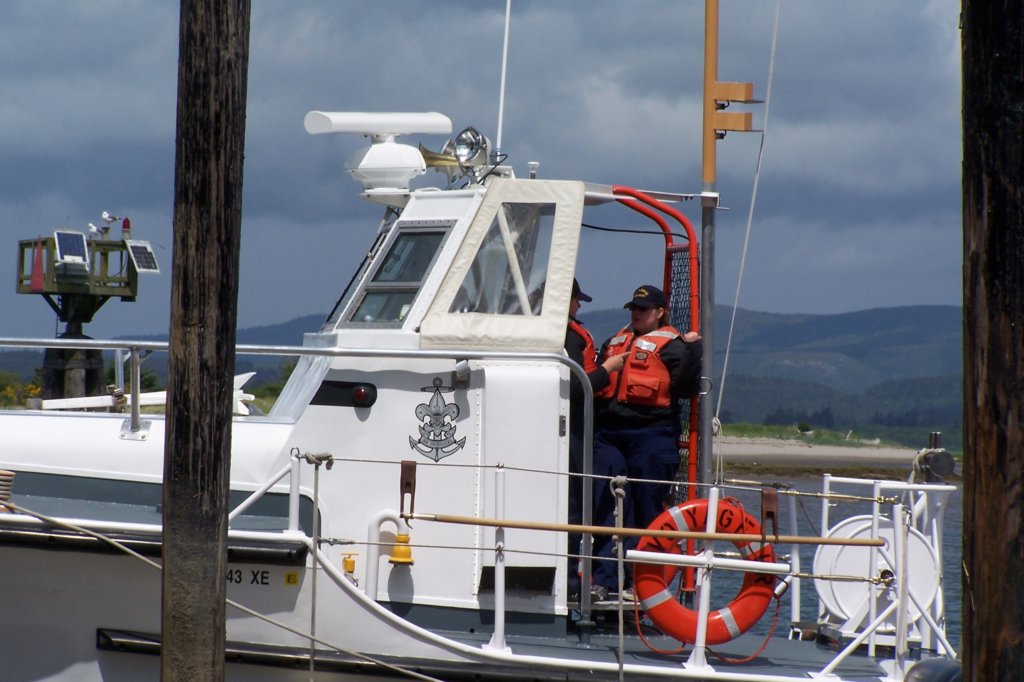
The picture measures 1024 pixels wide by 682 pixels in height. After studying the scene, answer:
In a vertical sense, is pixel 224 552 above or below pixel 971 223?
below

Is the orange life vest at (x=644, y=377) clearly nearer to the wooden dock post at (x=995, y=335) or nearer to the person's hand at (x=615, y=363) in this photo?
the person's hand at (x=615, y=363)

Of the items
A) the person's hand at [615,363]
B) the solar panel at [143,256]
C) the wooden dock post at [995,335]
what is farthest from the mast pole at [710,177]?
the solar panel at [143,256]

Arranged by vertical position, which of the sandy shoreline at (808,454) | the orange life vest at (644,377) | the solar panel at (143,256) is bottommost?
the sandy shoreline at (808,454)

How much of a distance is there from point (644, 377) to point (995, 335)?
2.66 metres

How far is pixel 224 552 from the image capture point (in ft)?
14.5

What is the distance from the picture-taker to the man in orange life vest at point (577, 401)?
19.7ft

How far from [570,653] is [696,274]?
85.1 inches

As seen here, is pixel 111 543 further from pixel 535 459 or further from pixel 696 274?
pixel 696 274

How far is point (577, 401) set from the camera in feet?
19.8

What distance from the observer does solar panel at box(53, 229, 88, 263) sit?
22547 mm

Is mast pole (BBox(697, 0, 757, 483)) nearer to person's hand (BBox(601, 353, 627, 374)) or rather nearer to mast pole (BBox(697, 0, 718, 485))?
mast pole (BBox(697, 0, 718, 485))

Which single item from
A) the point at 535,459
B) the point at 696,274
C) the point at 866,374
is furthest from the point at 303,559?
the point at 866,374

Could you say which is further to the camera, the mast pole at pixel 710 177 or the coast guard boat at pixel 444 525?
the mast pole at pixel 710 177

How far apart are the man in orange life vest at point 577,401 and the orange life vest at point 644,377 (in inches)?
2.4
